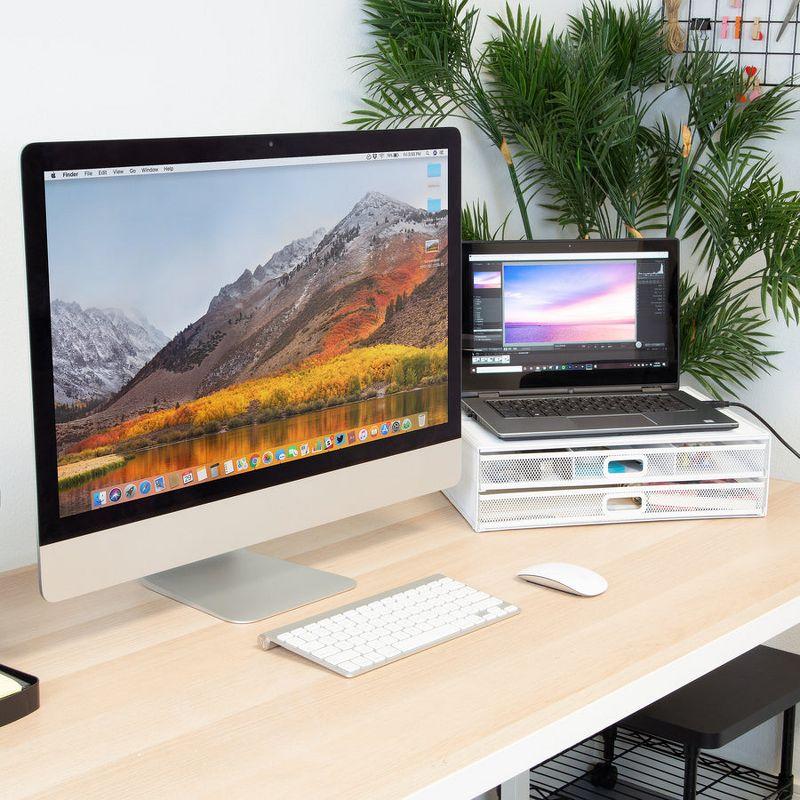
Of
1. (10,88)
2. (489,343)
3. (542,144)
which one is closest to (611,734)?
(489,343)

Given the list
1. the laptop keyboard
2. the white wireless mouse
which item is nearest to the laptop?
the laptop keyboard

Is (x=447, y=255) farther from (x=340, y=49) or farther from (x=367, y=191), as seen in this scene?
(x=340, y=49)

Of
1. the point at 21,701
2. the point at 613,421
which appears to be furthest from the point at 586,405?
the point at 21,701

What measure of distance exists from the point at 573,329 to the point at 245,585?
662mm

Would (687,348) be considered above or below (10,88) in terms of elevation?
below

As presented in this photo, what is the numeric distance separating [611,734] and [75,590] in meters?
1.33

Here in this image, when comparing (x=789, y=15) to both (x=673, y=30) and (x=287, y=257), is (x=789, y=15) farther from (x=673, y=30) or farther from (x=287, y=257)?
(x=287, y=257)

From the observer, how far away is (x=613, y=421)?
59.2 inches

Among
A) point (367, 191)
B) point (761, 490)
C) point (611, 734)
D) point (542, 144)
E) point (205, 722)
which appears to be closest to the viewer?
point (205, 722)

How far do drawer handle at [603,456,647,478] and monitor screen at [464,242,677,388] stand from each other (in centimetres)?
20

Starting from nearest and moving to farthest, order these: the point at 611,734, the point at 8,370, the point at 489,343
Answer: the point at 8,370, the point at 489,343, the point at 611,734

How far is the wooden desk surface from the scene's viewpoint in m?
0.89

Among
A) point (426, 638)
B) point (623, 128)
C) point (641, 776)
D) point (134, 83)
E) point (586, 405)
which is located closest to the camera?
point (426, 638)

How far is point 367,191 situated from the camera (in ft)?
4.17
